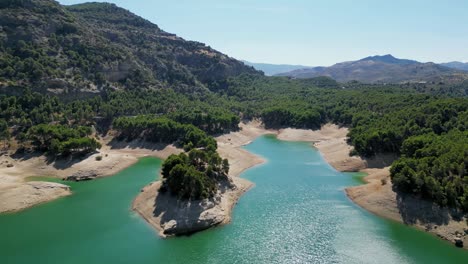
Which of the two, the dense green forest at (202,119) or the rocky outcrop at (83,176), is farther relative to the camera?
the dense green forest at (202,119)

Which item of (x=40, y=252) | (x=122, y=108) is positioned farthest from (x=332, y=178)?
(x=122, y=108)

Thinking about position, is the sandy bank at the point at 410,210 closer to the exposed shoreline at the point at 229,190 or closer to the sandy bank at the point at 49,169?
the exposed shoreline at the point at 229,190

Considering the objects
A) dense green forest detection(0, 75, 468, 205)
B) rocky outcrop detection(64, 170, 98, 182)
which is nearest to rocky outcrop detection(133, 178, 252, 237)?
rocky outcrop detection(64, 170, 98, 182)

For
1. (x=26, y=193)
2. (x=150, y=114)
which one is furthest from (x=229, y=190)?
(x=150, y=114)

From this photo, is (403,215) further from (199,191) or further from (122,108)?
(122,108)

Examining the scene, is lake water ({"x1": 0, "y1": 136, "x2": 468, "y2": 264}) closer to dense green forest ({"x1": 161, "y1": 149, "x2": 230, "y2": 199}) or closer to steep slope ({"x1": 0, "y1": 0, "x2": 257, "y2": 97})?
dense green forest ({"x1": 161, "y1": 149, "x2": 230, "y2": 199})

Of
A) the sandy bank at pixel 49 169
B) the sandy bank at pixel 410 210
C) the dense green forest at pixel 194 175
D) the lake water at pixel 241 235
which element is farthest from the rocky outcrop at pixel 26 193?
the sandy bank at pixel 410 210
